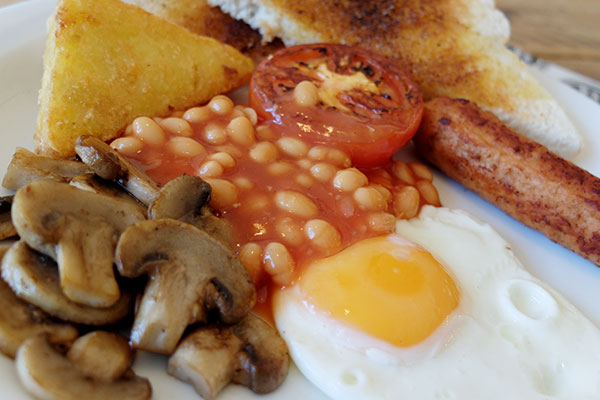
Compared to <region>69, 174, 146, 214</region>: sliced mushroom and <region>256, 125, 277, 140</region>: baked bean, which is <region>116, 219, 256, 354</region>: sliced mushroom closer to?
<region>69, 174, 146, 214</region>: sliced mushroom

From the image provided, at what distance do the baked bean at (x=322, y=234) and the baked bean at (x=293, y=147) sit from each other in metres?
0.33

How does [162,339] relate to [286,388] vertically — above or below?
above

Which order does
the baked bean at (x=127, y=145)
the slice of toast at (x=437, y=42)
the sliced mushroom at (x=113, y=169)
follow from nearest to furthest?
the sliced mushroom at (x=113, y=169) < the baked bean at (x=127, y=145) < the slice of toast at (x=437, y=42)

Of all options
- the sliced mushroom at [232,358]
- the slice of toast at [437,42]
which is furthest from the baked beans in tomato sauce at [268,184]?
the slice of toast at [437,42]

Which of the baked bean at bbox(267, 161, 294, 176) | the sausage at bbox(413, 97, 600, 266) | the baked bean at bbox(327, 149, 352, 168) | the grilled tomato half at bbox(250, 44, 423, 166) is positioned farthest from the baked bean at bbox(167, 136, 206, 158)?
the sausage at bbox(413, 97, 600, 266)

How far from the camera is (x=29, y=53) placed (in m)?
2.33

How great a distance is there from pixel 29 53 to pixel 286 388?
188cm

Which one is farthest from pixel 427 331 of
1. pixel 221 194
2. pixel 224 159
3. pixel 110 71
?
pixel 110 71

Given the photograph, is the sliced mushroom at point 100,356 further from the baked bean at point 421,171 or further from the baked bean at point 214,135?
the baked bean at point 421,171

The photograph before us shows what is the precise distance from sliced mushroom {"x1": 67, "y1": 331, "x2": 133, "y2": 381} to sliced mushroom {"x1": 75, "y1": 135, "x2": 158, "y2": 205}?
0.44 m

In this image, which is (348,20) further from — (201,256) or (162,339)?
(162,339)

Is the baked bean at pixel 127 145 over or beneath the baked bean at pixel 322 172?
beneath

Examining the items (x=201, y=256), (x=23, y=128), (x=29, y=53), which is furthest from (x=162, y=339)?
(x=29, y=53)

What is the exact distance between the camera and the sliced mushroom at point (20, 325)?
119 cm
